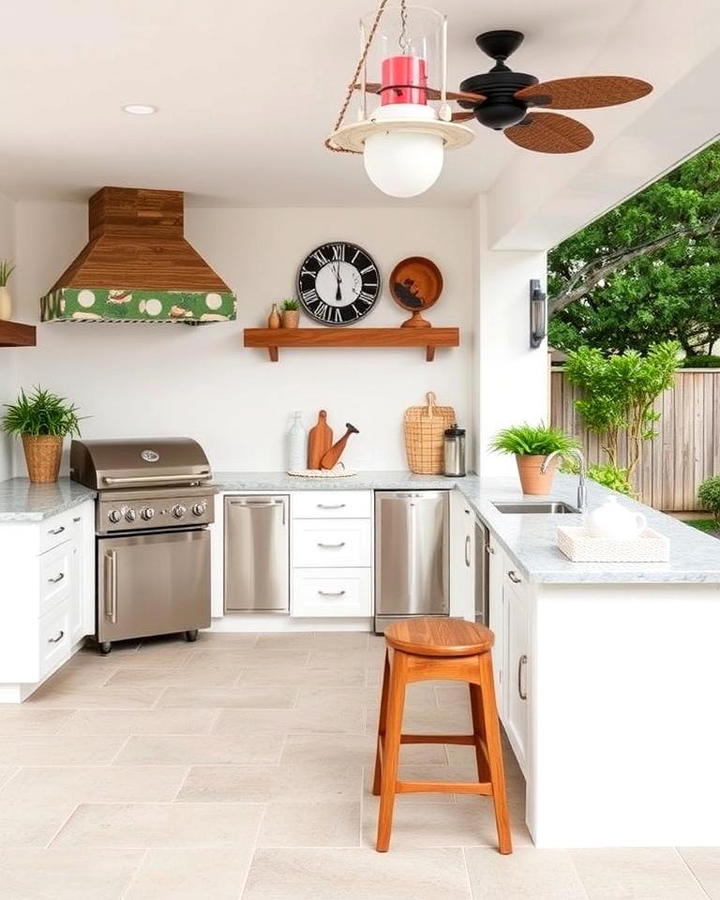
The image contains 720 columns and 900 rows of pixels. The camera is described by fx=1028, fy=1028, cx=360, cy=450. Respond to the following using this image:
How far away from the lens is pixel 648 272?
11.0m

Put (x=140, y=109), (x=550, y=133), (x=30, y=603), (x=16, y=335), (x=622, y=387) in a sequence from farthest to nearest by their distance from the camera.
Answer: (x=622, y=387), (x=16, y=335), (x=30, y=603), (x=140, y=109), (x=550, y=133)

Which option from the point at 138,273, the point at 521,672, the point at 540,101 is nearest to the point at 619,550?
the point at 521,672

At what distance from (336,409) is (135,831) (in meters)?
3.50

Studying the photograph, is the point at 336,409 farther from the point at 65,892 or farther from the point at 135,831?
the point at 65,892

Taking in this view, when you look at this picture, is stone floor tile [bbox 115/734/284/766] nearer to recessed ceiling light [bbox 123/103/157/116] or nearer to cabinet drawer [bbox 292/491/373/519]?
cabinet drawer [bbox 292/491/373/519]

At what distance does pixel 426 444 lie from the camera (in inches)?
240

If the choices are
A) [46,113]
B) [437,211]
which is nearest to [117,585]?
[46,113]

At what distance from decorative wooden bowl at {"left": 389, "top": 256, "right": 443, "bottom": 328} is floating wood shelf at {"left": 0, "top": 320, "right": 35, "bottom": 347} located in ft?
6.90

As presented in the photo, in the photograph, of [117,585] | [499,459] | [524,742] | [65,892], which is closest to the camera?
[65,892]

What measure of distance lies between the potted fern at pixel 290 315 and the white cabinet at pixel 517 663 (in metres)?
2.77

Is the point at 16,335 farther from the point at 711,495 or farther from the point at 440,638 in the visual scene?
the point at 711,495

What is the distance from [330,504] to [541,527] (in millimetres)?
1980

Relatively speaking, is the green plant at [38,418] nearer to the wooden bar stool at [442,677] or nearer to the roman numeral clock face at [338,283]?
the roman numeral clock face at [338,283]

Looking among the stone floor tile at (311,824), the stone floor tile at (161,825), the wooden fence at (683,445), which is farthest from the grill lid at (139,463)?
the wooden fence at (683,445)
